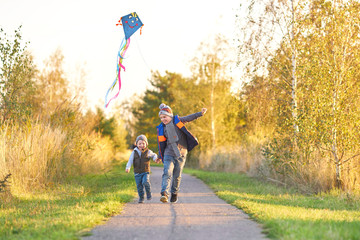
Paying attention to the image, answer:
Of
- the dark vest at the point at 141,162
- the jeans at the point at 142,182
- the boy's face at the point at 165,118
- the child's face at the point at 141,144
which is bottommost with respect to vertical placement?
the jeans at the point at 142,182

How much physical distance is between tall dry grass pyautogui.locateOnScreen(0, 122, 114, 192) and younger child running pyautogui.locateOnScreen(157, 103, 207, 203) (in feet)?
15.6

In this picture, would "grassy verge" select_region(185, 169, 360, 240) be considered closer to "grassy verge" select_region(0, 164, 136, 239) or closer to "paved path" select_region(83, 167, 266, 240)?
"paved path" select_region(83, 167, 266, 240)

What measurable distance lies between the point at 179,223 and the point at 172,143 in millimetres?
2965

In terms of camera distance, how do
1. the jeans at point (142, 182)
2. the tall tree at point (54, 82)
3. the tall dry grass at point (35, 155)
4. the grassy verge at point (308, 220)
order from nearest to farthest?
1. the grassy verge at point (308, 220)
2. the jeans at point (142, 182)
3. the tall dry grass at point (35, 155)
4. the tall tree at point (54, 82)

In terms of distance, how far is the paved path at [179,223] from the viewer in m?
6.14

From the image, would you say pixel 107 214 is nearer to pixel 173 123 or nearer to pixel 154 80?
pixel 173 123

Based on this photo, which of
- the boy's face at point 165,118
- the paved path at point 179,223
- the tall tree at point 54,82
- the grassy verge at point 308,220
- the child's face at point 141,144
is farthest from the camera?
the tall tree at point 54,82

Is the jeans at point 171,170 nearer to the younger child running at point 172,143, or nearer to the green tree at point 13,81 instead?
the younger child running at point 172,143

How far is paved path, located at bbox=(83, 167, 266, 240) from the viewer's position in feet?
20.2

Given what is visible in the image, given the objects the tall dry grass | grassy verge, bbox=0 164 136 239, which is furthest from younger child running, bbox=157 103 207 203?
the tall dry grass

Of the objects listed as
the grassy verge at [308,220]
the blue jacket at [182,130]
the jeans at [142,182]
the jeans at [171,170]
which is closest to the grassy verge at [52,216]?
the jeans at [142,182]

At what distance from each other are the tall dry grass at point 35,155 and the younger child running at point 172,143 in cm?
476

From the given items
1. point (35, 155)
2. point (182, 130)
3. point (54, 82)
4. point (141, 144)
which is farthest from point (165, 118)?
point (54, 82)

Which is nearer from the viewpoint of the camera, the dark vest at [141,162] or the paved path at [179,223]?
the paved path at [179,223]
